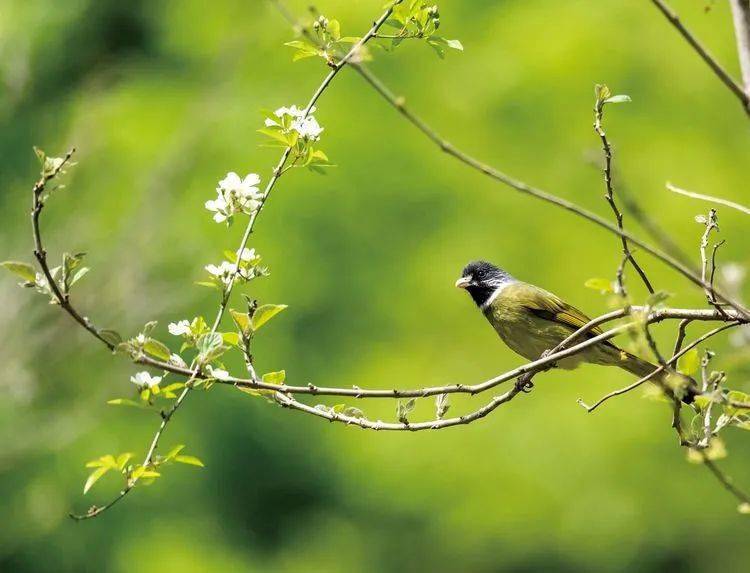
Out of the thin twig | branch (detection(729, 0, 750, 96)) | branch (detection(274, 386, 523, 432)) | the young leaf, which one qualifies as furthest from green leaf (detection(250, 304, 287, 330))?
branch (detection(729, 0, 750, 96))

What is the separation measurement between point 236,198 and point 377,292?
9.97 m

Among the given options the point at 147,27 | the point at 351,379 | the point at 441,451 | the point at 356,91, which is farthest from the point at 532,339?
the point at 147,27

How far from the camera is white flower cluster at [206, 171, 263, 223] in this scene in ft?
8.15

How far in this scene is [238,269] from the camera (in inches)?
96.6

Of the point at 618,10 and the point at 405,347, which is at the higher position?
the point at 618,10

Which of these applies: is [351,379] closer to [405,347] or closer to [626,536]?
[405,347]

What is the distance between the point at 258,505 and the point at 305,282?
2.60m

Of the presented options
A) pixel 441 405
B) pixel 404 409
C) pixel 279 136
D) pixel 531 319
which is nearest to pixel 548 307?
pixel 531 319

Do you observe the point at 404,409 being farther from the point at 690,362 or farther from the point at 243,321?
the point at 690,362

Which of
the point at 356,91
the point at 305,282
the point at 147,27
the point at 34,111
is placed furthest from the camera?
the point at 147,27

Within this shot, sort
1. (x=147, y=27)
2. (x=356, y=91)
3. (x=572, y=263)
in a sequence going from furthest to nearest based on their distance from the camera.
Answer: (x=147, y=27) < (x=356, y=91) < (x=572, y=263)

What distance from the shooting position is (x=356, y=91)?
524 inches

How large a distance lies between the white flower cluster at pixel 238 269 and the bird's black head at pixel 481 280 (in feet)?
8.33

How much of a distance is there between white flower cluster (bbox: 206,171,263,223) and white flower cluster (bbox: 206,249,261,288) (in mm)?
101
